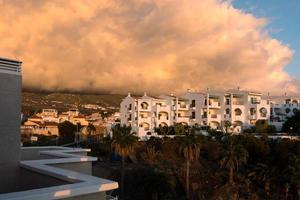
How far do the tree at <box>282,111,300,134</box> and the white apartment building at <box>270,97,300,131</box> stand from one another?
17.8 ft

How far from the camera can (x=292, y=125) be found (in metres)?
57.7

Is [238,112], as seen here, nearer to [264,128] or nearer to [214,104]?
[214,104]

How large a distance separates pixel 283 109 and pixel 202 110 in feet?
59.5

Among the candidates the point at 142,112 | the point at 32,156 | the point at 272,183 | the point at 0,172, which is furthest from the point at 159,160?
the point at 0,172

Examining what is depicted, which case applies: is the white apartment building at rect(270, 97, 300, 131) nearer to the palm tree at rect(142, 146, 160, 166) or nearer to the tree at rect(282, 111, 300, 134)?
the tree at rect(282, 111, 300, 134)

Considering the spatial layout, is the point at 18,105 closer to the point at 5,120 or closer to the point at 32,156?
the point at 5,120

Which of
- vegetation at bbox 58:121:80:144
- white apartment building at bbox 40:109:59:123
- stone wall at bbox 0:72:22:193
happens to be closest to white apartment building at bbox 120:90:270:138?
vegetation at bbox 58:121:80:144

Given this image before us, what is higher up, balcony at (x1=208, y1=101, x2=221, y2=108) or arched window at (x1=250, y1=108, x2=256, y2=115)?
balcony at (x1=208, y1=101, x2=221, y2=108)

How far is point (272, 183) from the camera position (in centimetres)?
3519

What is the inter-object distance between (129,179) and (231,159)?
10283 mm

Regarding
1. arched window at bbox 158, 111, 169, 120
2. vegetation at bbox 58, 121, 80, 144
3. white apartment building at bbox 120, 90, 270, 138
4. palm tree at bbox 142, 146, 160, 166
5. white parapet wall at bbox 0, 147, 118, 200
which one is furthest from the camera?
arched window at bbox 158, 111, 169, 120

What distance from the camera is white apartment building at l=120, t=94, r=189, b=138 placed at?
65531 millimetres

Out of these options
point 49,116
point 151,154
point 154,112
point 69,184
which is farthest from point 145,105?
point 49,116

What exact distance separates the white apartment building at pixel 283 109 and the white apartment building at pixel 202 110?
2.45 meters
